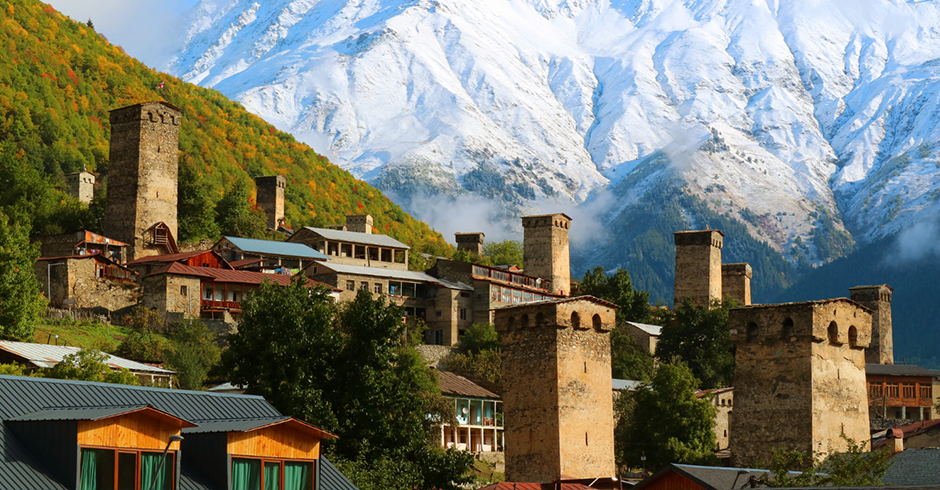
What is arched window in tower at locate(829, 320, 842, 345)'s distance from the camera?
46.6 metres

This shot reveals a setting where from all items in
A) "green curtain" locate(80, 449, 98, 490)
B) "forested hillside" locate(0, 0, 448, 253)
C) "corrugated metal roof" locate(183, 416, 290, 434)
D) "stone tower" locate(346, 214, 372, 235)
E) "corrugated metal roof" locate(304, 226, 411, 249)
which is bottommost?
"green curtain" locate(80, 449, 98, 490)

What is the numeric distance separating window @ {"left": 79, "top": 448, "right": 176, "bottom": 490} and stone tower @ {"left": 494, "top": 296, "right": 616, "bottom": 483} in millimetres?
23630

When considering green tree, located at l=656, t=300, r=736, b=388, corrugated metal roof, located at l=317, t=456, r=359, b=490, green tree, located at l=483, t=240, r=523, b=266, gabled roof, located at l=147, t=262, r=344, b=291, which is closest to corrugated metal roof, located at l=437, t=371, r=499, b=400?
gabled roof, located at l=147, t=262, r=344, b=291

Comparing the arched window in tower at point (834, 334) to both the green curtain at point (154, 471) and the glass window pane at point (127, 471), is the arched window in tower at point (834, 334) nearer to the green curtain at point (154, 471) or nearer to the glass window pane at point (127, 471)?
the green curtain at point (154, 471)

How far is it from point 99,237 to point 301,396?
4644 cm

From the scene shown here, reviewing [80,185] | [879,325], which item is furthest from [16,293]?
[879,325]

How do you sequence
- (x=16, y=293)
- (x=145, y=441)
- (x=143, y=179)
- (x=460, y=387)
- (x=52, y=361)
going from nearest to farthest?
(x=145, y=441)
(x=52, y=361)
(x=16, y=293)
(x=460, y=387)
(x=143, y=179)

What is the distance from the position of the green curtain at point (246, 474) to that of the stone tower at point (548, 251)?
81.7 metres

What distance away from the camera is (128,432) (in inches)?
985

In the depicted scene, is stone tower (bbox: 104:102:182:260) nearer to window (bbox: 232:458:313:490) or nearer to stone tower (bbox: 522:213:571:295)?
stone tower (bbox: 522:213:571:295)

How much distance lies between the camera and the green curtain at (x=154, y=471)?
25.2 m

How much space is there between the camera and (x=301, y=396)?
1571 inches

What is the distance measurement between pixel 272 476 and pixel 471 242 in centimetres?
10026

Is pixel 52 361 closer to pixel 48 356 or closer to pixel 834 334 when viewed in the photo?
pixel 48 356
